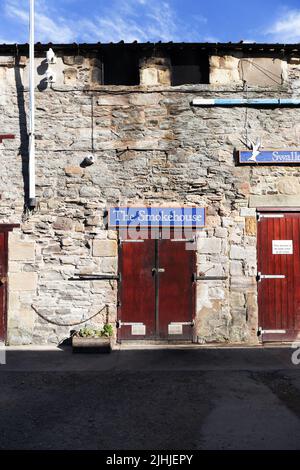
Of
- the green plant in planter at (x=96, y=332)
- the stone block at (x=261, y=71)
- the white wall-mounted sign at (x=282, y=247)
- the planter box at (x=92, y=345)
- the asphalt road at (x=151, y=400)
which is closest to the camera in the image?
the asphalt road at (x=151, y=400)

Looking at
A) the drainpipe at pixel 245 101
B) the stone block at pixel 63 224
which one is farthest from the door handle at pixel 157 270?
the drainpipe at pixel 245 101

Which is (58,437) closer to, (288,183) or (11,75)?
(288,183)

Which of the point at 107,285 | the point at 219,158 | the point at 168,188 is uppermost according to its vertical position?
the point at 219,158

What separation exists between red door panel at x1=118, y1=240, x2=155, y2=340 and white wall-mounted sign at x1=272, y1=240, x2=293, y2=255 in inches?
87.4

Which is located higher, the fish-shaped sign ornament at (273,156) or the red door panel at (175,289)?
the fish-shaped sign ornament at (273,156)

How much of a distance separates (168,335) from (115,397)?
2.67m

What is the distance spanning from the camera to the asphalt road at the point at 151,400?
154 inches

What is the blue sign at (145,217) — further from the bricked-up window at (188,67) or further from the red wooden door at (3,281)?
the bricked-up window at (188,67)

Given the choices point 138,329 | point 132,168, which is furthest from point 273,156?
point 138,329

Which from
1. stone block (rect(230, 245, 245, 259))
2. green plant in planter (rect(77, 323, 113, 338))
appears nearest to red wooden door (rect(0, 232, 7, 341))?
green plant in planter (rect(77, 323, 113, 338))

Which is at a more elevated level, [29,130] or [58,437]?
[29,130]

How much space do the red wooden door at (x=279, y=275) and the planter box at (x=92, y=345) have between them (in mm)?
2783
